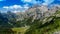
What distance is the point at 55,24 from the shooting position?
190 feet

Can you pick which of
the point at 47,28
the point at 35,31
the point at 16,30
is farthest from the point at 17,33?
the point at 47,28

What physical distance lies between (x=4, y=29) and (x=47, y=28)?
19.5 meters

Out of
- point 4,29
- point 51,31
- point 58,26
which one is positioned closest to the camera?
point 51,31

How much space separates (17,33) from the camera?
56.4 meters

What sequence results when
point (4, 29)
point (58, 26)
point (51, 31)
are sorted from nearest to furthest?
1. point (51, 31)
2. point (58, 26)
3. point (4, 29)

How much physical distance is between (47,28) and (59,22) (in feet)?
18.3

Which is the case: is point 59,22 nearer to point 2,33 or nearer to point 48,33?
point 48,33

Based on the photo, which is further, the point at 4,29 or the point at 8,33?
the point at 4,29

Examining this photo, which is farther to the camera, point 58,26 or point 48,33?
point 58,26

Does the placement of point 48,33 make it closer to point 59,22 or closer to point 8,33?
point 59,22

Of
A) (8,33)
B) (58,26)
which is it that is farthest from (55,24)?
(8,33)

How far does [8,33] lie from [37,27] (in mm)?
11941

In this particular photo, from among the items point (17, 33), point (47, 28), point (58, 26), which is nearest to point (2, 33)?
point (17, 33)

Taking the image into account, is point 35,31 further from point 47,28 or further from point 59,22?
point 59,22
